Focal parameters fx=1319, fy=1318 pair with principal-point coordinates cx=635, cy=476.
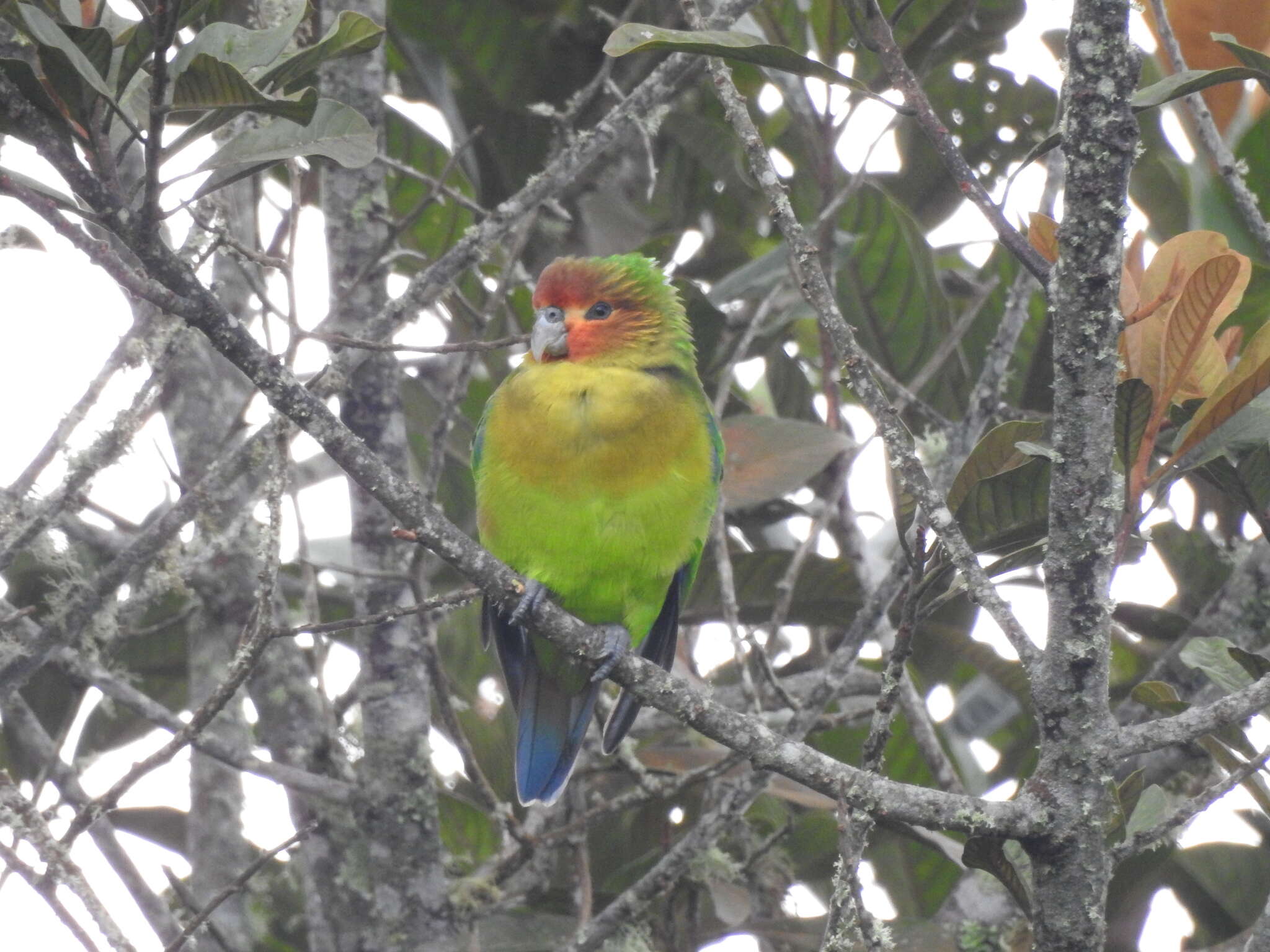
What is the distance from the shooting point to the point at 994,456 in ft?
6.98

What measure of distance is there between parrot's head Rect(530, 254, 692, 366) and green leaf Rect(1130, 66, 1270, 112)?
1684 mm

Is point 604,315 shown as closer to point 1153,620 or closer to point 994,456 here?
point 994,456

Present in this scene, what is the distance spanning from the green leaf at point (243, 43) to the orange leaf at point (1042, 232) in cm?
110

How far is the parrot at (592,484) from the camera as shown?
301 centimetres

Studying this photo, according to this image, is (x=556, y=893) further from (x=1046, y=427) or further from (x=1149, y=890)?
(x=1046, y=427)

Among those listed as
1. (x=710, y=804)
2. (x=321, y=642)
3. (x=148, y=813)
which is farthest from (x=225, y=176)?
(x=148, y=813)

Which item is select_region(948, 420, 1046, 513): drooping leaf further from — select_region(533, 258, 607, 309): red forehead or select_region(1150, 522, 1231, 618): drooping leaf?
select_region(533, 258, 607, 309): red forehead

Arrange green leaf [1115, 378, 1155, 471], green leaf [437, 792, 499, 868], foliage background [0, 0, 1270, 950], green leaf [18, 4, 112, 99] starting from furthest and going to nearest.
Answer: green leaf [437, 792, 499, 868], foliage background [0, 0, 1270, 950], green leaf [1115, 378, 1155, 471], green leaf [18, 4, 112, 99]

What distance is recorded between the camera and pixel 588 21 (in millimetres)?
4012

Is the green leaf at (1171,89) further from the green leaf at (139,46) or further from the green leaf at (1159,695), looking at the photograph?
the green leaf at (139,46)

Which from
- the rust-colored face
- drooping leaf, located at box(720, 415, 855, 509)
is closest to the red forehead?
the rust-colored face

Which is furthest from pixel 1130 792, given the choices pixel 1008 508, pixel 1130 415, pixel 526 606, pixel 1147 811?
pixel 526 606

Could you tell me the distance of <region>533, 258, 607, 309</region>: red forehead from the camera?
3.35 m

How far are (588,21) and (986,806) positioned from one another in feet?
9.68
